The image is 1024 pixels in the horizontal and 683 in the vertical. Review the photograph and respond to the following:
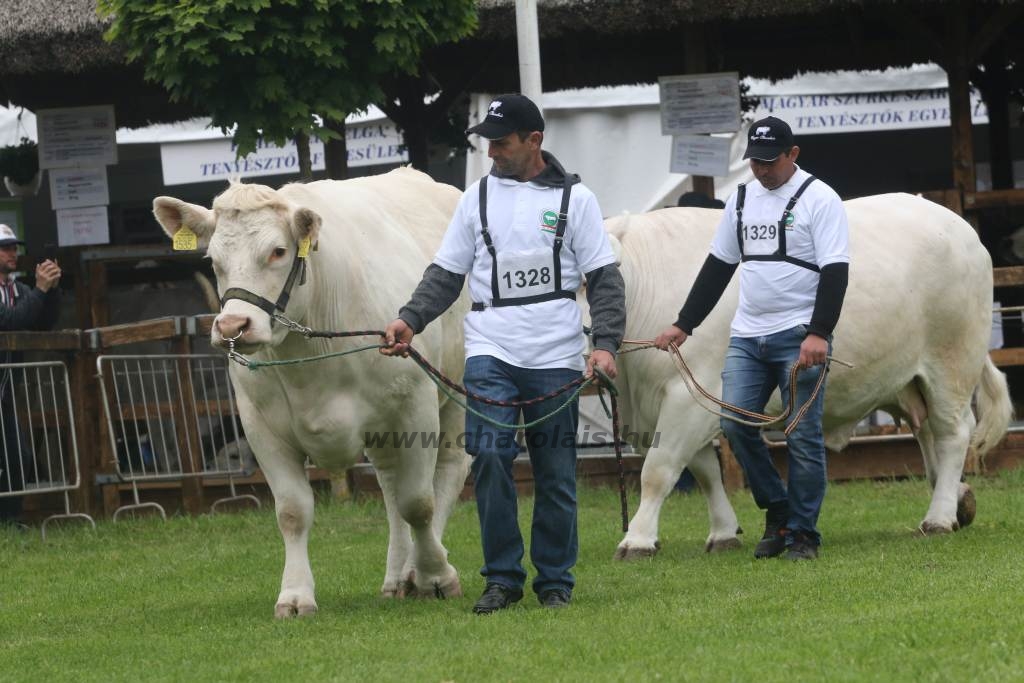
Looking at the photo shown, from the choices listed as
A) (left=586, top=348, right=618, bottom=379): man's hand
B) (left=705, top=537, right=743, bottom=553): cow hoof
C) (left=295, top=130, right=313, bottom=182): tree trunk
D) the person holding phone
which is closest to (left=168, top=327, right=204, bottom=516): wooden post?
the person holding phone

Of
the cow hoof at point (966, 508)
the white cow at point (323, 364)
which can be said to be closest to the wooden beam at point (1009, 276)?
the cow hoof at point (966, 508)

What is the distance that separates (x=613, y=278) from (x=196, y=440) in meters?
6.14

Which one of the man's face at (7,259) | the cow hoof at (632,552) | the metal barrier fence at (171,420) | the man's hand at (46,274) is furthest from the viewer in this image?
the metal barrier fence at (171,420)

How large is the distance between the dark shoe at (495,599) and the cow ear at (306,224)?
1.52 m

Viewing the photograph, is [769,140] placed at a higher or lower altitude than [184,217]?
higher

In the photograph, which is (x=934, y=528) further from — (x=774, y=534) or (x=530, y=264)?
(x=530, y=264)

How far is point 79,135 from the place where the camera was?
14148 mm

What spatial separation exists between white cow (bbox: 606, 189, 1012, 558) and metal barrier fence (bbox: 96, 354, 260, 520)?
4.00m

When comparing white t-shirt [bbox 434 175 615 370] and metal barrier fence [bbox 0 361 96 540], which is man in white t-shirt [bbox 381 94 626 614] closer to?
white t-shirt [bbox 434 175 615 370]

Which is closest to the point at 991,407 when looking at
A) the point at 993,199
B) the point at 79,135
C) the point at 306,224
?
the point at 993,199

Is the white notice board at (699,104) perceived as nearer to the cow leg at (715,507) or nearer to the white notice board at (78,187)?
the cow leg at (715,507)

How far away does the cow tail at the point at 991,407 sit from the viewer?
31.7 feet

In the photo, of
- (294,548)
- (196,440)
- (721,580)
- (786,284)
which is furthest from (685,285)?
(196,440)

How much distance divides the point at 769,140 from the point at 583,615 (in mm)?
2509
